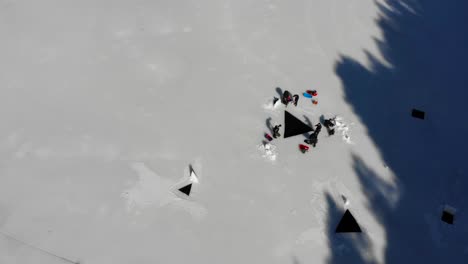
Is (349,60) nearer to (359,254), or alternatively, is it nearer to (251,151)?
(251,151)

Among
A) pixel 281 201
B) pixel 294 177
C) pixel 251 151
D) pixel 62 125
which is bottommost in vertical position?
pixel 281 201

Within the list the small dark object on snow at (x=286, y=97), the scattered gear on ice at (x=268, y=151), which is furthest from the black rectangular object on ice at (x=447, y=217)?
the small dark object on snow at (x=286, y=97)

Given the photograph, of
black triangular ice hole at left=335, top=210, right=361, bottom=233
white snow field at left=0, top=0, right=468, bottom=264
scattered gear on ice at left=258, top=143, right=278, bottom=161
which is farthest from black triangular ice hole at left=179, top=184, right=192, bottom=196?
black triangular ice hole at left=335, top=210, right=361, bottom=233

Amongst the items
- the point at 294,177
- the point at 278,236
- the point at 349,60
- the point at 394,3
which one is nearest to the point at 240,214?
the point at 278,236

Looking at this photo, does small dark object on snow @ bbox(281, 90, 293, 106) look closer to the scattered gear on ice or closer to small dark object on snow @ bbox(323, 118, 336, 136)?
small dark object on snow @ bbox(323, 118, 336, 136)

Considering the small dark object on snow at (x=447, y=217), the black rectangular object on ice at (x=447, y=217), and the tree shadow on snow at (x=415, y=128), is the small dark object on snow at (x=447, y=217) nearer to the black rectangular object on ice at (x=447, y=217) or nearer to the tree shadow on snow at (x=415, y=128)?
the black rectangular object on ice at (x=447, y=217)
